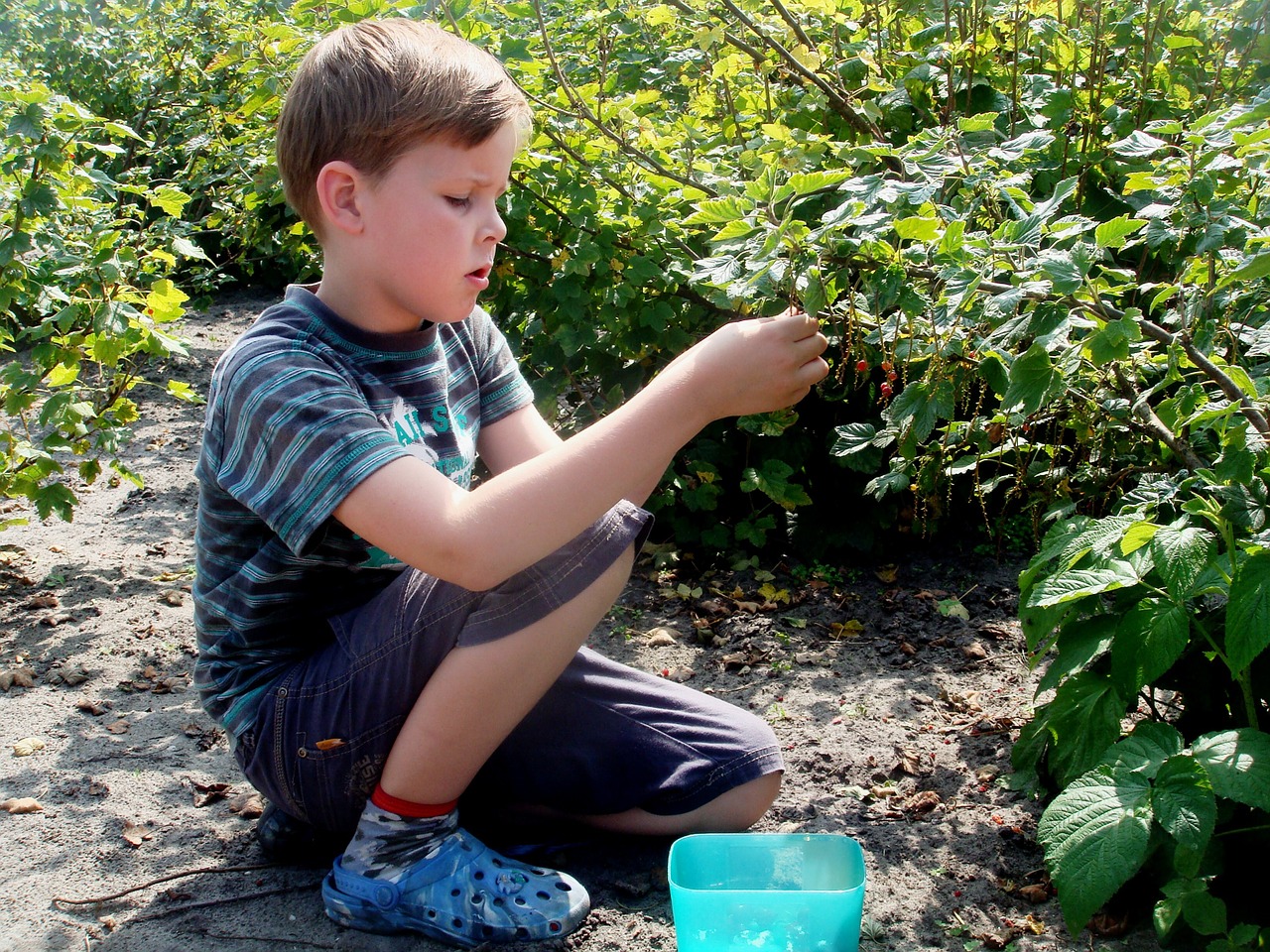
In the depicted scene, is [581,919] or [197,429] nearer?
[581,919]

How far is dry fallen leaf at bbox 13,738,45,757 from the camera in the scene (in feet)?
7.57

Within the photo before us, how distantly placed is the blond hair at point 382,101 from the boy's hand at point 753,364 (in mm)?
454

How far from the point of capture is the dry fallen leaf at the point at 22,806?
2108 mm

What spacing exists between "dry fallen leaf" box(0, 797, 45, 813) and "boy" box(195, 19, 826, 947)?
1.62 ft

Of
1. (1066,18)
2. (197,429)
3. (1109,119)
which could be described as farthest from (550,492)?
(197,429)

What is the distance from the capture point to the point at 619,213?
2.83 m

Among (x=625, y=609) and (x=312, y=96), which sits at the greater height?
(x=312, y=96)

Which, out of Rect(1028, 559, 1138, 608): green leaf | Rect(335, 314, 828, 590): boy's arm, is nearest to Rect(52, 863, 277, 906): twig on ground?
Rect(335, 314, 828, 590): boy's arm


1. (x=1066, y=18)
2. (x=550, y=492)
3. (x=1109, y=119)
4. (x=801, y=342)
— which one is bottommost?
(x=550, y=492)

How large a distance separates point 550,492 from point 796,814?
85 cm

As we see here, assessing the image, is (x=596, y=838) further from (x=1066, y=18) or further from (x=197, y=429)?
(x=197, y=429)

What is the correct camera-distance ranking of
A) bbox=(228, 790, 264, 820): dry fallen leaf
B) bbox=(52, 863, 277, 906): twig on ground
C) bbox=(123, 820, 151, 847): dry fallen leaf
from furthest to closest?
bbox=(228, 790, 264, 820): dry fallen leaf, bbox=(123, 820, 151, 847): dry fallen leaf, bbox=(52, 863, 277, 906): twig on ground

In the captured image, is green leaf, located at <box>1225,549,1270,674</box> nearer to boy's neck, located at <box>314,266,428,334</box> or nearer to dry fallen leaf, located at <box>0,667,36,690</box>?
boy's neck, located at <box>314,266,428,334</box>

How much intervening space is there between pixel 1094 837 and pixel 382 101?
1364mm
